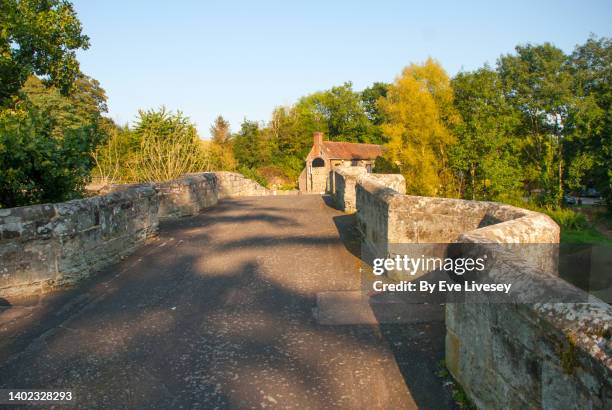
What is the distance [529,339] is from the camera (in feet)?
8.52

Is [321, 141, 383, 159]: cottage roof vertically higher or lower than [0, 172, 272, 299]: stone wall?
higher

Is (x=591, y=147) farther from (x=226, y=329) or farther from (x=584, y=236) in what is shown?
(x=226, y=329)

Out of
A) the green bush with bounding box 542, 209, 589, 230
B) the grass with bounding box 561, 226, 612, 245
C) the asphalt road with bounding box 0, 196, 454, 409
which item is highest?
the asphalt road with bounding box 0, 196, 454, 409

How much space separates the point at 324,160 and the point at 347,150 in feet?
15.0

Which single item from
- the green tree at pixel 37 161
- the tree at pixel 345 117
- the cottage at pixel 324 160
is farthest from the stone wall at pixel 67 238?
the tree at pixel 345 117

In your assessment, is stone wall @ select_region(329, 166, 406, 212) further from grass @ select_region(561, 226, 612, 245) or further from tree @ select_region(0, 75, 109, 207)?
grass @ select_region(561, 226, 612, 245)

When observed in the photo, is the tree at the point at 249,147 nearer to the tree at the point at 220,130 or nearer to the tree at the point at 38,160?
the tree at the point at 220,130

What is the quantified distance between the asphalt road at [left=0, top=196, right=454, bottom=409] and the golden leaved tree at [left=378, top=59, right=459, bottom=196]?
67.8 ft

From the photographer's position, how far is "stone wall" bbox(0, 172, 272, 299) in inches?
230

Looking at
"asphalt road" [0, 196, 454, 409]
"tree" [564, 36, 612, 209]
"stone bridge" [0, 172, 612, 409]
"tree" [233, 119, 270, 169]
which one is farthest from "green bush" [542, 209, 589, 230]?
"tree" [233, 119, 270, 169]

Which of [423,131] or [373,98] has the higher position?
[373,98]

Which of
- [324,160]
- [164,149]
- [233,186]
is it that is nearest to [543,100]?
[324,160]

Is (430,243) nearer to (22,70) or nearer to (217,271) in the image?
(217,271)

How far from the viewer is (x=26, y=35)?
489 inches
